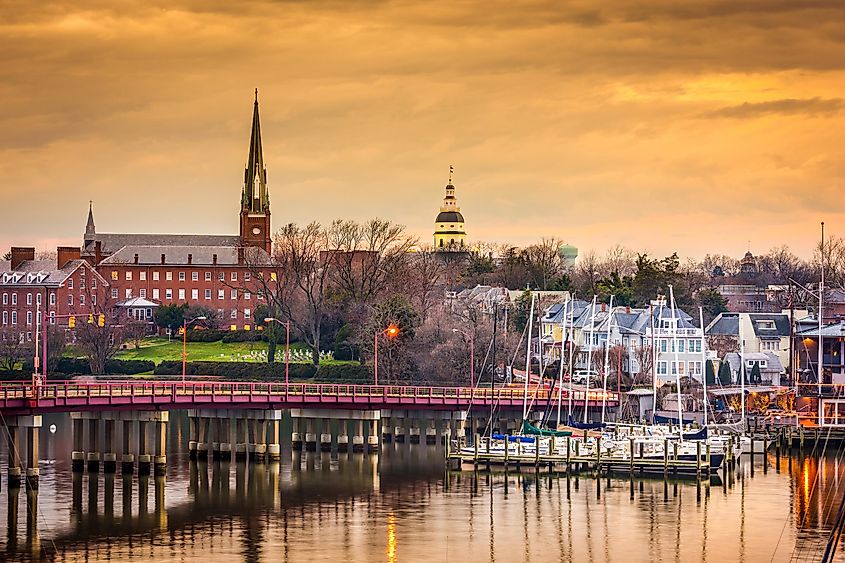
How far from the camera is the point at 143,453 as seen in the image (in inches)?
3610

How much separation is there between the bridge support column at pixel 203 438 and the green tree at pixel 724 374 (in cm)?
4873

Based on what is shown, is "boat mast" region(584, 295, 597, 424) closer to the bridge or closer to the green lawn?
the bridge

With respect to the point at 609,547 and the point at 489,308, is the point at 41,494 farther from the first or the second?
the point at 489,308

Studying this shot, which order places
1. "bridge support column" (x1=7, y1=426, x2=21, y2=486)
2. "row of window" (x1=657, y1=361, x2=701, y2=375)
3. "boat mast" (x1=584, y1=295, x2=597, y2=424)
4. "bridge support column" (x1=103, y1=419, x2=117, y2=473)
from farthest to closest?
1. "row of window" (x1=657, y1=361, x2=701, y2=375)
2. "boat mast" (x1=584, y1=295, x2=597, y2=424)
3. "bridge support column" (x1=103, y1=419, x2=117, y2=473)
4. "bridge support column" (x1=7, y1=426, x2=21, y2=486)

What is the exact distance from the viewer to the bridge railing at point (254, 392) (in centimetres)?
8712

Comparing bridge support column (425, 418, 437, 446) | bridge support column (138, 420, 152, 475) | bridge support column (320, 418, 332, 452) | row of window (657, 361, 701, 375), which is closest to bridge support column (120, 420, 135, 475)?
bridge support column (138, 420, 152, 475)

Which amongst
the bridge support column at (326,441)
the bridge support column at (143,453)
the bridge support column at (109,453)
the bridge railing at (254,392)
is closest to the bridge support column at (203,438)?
the bridge railing at (254,392)

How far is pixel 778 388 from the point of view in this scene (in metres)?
129

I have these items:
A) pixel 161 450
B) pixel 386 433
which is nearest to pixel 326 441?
pixel 386 433

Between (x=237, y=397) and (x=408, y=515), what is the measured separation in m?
21.4

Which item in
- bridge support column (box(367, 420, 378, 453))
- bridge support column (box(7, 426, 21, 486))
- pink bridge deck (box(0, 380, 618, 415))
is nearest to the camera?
bridge support column (box(7, 426, 21, 486))

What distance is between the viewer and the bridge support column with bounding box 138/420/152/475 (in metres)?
90.7

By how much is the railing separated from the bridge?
7 centimetres

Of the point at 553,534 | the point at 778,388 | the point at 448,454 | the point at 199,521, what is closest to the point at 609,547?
the point at 553,534
